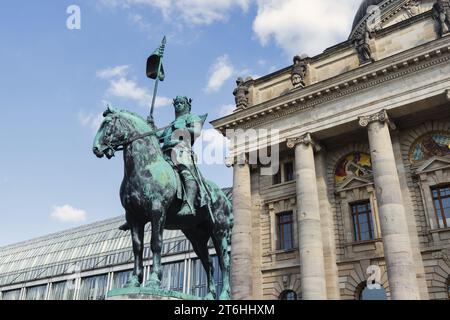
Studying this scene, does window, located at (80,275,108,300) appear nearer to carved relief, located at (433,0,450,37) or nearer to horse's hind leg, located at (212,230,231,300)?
carved relief, located at (433,0,450,37)

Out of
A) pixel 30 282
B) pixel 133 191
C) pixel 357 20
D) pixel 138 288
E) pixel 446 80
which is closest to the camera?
pixel 138 288

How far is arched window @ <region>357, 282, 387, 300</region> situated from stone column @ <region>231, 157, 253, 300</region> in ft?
21.0

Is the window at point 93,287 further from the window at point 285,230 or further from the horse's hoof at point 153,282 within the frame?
the horse's hoof at point 153,282

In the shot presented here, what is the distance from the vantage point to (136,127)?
8336 mm

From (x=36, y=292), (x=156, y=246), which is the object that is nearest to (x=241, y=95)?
(x=156, y=246)

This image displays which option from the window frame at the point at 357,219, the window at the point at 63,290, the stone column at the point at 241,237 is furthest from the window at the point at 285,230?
the window at the point at 63,290

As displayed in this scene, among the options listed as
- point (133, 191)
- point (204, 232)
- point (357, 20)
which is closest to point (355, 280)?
point (204, 232)

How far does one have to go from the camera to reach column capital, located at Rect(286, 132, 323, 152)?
27.2 metres

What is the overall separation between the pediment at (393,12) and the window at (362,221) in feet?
52.9

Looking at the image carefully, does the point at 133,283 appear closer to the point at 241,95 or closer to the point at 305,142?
the point at 305,142

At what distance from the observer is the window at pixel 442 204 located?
76.6ft

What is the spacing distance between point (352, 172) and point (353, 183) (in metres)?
0.98

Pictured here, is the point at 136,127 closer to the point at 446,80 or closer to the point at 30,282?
the point at 446,80

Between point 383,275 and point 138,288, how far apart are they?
2039 cm
